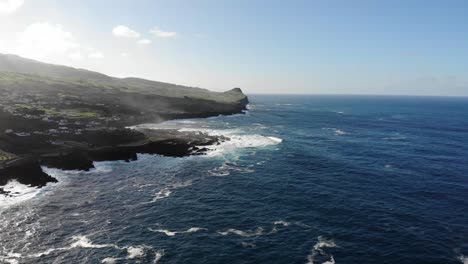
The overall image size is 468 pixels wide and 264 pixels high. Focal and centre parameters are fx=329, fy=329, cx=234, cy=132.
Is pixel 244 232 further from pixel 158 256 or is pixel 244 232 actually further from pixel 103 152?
pixel 103 152

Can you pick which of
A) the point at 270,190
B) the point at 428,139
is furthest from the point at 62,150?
the point at 428,139

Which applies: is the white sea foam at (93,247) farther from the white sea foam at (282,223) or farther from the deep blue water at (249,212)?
the white sea foam at (282,223)

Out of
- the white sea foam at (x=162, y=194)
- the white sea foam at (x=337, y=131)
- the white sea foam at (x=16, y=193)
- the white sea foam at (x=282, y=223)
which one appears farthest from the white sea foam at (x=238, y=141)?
the white sea foam at (x=282, y=223)

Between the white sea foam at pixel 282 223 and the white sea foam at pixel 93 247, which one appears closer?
the white sea foam at pixel 93 247

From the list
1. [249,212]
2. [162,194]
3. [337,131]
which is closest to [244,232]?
[249,212]

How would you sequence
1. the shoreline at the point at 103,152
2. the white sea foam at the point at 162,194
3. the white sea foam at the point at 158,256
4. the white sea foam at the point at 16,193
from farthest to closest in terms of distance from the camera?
the shoreline at the point at 103,152, the white sea foam at the point at 162,194, the white sea foam at the point at 16,193, the white sea foam at the point at 158,256

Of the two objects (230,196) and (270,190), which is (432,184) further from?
(230,196)
